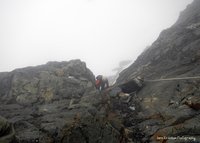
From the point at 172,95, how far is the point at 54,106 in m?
9.01

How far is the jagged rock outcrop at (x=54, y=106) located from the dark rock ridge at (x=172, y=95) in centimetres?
282

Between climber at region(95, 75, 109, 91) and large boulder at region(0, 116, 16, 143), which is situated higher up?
climber at region(95, 75, 109, 91)

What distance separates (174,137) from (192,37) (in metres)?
16.3

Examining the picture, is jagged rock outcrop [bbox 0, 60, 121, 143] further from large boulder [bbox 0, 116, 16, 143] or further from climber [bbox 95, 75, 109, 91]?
climber [bbox 95, 75, 109, 91]

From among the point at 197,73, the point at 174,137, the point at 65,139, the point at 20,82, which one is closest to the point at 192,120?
the point at 174,137

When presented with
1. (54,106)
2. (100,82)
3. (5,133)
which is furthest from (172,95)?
(5,133)

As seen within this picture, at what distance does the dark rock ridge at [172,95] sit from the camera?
41.8 ft

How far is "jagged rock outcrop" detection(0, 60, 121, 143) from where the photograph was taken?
492 inches

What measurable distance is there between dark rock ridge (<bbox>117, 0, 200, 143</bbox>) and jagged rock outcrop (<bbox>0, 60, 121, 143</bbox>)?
2.82m

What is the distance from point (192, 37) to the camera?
2488cm

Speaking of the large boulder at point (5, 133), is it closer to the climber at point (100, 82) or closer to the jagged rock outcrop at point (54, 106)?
the jagged rock outcrop at point (54, 106)

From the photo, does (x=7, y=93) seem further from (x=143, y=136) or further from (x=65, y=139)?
(x=143, y=136)

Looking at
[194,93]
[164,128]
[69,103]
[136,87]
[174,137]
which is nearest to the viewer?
[174,137]

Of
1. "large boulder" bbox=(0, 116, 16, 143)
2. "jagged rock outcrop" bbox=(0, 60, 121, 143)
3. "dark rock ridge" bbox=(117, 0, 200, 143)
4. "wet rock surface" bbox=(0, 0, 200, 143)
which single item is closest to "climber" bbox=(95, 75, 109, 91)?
"jagged rock outcrop" bbox=(0, 60, 121, 143)
